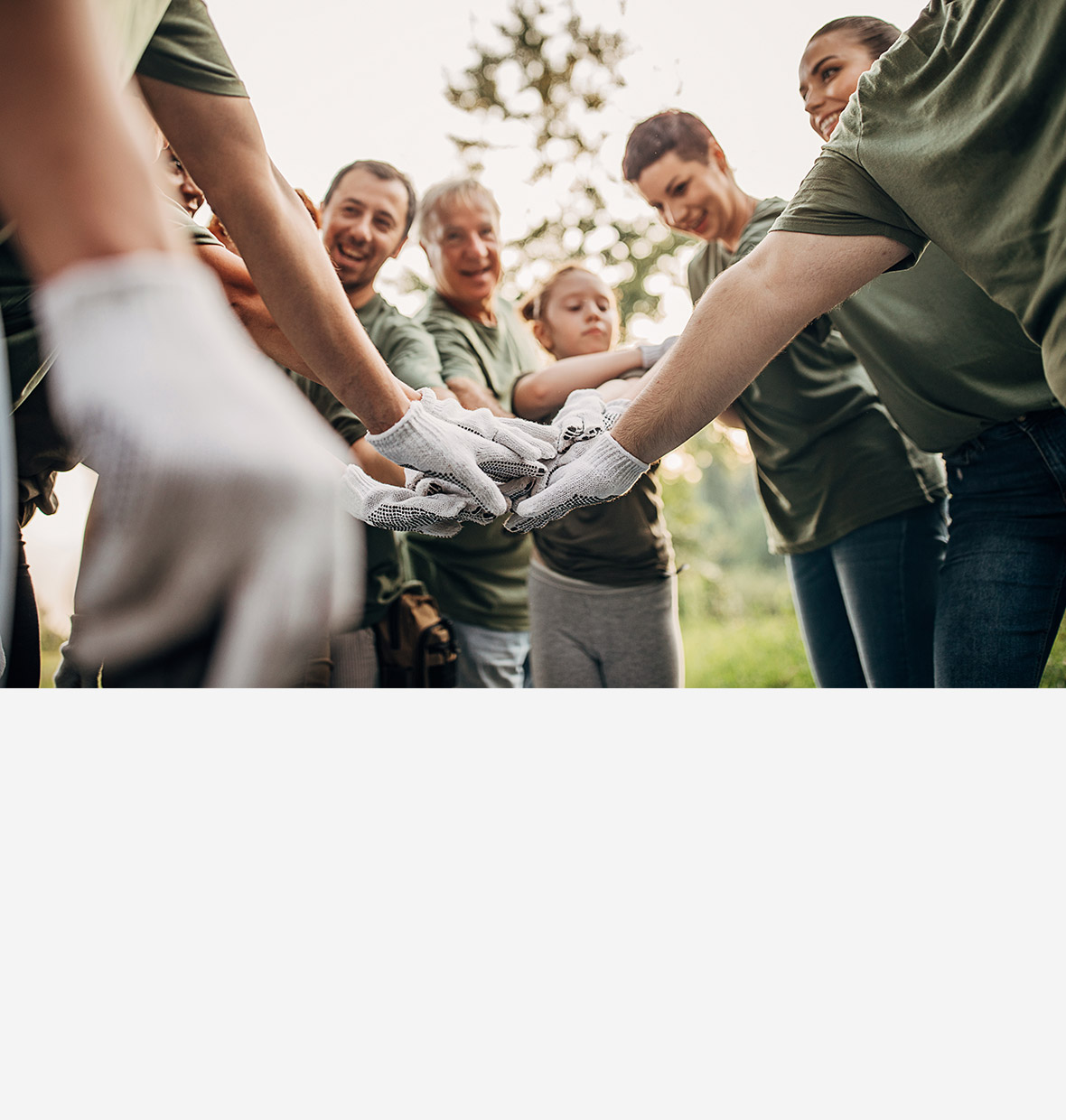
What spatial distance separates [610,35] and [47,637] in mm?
1287

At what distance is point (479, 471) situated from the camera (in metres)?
0.86

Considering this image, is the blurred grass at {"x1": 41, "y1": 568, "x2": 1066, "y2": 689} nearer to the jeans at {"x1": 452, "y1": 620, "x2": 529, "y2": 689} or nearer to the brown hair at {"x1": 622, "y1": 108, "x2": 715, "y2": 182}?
the jeans at {"x1": 452, "y1": 620, "x2": 529, "y2": 689}

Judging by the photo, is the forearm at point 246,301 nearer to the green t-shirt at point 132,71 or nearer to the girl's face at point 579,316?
the green t-shirt at point 132,71

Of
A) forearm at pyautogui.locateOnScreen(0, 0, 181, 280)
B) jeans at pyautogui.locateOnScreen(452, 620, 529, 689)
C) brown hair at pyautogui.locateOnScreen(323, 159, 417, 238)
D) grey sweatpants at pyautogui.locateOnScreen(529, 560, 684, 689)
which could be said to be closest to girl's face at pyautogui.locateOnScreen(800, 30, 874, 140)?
brown hair at pyautogui.locateOnScreen(323, 159, 417, 238)

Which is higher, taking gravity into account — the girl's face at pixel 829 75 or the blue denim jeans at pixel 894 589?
the girl's face at pixel 829 75

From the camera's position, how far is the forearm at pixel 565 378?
48.6 inches

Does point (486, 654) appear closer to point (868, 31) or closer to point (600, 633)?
point (600, 633)

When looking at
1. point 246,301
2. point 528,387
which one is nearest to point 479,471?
point 246,301

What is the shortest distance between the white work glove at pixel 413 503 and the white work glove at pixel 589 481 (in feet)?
0.19

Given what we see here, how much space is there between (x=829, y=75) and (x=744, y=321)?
595mm

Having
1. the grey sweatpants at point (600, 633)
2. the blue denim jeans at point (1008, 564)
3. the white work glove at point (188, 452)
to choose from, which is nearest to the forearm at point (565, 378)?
the grey sweatpants at point (600, 633)

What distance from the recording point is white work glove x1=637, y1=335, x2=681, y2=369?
1229 mm
